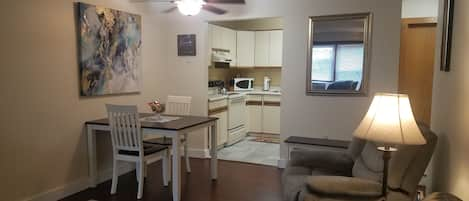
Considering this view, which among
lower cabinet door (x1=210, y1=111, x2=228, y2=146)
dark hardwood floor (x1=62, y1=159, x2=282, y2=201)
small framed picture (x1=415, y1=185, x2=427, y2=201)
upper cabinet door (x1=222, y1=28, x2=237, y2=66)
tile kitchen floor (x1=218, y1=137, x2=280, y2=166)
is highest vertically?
upper cabinet door (x1=222, y1=28, x2=237, y2=66)

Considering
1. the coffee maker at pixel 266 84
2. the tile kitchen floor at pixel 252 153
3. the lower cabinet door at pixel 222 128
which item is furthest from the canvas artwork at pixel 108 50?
the coffee maker at pixel 266 84

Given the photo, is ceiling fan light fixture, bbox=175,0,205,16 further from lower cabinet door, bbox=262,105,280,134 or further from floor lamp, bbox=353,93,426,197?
lower cabinet door, bbox=262,105,280,134

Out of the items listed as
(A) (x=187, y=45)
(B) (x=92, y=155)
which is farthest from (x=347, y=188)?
(A) (x=187, y=45)

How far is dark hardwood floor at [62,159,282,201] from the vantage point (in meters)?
3.54

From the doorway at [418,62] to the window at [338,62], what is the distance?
814 millimetres

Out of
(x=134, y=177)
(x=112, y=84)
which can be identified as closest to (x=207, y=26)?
(x=112, y=84)

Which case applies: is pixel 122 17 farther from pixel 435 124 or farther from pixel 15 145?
pixel 435 124

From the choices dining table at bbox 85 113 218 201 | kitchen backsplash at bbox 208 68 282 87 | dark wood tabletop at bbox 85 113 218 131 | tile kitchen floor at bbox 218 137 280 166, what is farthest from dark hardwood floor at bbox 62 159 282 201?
kitchen backsplash at bbox 208 68 282 87

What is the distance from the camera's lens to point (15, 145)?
10.0 feet

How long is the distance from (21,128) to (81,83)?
791 mm

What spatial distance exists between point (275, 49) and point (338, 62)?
2293mm

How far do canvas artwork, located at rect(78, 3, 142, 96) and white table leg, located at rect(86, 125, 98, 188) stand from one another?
1.44ft

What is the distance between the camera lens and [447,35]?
231 centimetres

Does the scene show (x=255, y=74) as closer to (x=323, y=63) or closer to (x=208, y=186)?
(x=323, y=63)
